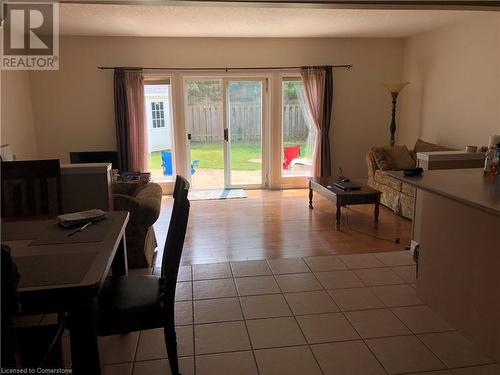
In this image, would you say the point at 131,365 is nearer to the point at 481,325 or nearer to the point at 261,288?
the point at 261,288

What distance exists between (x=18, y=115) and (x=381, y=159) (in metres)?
5.18

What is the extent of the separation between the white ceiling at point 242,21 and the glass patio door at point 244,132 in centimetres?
88

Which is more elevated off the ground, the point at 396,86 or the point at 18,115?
the point at 396,86

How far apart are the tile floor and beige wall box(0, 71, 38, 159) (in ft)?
11.5

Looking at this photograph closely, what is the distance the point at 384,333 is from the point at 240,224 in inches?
103

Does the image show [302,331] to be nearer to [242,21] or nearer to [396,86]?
[242,21]

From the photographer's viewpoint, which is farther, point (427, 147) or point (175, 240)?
point (427, 147)

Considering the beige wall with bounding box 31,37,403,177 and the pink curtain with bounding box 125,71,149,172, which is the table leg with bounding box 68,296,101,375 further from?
the beige wall with bounding box 31,37,403,177

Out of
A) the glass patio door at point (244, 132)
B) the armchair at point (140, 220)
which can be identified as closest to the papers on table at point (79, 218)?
the armchair at point (140, 220)

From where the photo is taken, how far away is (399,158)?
574 cm

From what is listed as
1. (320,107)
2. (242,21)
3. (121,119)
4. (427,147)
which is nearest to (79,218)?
(242,21)

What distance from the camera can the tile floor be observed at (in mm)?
2166

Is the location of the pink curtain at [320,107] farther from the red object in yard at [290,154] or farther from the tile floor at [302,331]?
the tile floor at [302,331]

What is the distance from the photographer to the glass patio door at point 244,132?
21.4 ft
